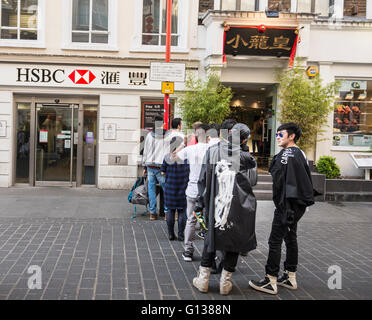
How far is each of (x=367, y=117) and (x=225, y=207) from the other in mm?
9881

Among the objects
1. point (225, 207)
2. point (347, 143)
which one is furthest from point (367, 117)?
point (225, 207)

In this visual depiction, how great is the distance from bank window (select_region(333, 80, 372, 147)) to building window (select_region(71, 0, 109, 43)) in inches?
284

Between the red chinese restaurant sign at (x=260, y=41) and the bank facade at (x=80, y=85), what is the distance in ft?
4.08

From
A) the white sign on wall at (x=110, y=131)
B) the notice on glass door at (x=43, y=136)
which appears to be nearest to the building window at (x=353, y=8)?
the white sign on wall at (x=110, y=131)

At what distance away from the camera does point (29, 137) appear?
1236 centimetres

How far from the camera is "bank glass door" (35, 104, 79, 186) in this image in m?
12.4

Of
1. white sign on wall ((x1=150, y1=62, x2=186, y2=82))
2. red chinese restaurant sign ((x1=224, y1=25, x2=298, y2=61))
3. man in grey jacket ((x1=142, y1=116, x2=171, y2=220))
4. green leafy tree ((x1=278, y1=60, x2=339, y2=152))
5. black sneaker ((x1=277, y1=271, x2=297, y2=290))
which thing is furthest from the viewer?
red chinese restaurant sign ((x1=224, y1=25, x2=298, y2=61))

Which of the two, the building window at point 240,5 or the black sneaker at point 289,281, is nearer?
the black sneaker at point 289,281

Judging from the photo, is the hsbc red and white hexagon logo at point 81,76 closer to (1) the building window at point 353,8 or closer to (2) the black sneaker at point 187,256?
(2) the black sneaker at point 187,256

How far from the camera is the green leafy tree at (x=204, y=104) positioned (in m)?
10.6

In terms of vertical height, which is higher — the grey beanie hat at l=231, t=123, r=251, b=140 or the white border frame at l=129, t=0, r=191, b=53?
the white border frame at l=129, t=0, r=191, b=53

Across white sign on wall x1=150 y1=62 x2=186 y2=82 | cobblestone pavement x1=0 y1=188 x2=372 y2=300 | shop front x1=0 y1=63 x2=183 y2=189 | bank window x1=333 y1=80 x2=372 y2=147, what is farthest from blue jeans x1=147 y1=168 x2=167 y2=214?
bank window x1=333 y1=80 x2=372 y2=147

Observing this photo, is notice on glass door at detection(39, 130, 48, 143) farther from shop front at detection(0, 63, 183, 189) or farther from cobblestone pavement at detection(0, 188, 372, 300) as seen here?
cobblestone pavement at detection(0, 188, 372, 300)

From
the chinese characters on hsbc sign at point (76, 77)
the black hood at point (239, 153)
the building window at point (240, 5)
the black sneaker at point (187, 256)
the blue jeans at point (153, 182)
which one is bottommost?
the black sneaker at point (187, 256)
